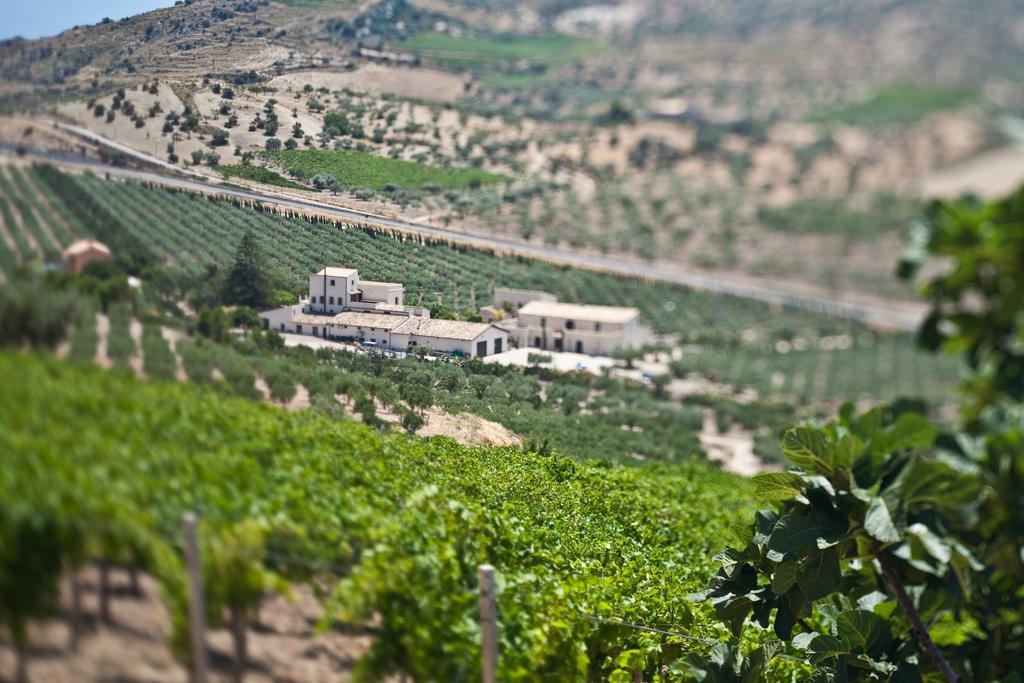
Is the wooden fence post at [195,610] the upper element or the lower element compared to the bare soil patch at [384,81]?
lower

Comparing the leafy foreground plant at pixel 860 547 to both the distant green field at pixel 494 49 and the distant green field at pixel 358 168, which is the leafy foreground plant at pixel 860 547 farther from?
the distant green field at pixel 494 49

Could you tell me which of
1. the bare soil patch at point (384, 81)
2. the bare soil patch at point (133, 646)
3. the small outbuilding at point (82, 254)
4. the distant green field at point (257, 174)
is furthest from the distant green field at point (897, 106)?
the bare soil patch at point (133, 646)

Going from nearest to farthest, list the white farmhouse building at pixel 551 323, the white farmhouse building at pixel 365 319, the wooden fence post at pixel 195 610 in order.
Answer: the wooden fence post at pixel 195 610 → the white farmhouse building at pixel 365 319 → the white farmhouse building at pixel 551 323

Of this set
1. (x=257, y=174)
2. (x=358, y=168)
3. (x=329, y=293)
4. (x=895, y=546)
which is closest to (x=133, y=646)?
(x=895, y=546)

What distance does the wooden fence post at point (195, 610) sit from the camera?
2.02m

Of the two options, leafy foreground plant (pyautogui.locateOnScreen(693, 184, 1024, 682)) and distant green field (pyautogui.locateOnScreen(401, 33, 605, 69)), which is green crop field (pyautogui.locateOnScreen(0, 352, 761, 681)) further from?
distant green field (pyautogui.locateOnScreen(401, 33, 605, 69))

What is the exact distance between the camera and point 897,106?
3606cm

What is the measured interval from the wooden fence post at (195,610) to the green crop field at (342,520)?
0.03 meters

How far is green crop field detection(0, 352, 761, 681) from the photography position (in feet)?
6.66

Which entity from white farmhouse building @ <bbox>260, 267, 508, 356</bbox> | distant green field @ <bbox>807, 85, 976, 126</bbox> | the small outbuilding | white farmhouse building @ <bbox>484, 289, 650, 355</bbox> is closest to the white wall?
white farmhouse building @ <bbox>260, 267, 508, 356</bbox>

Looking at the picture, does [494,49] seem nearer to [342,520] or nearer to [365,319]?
[365,319]

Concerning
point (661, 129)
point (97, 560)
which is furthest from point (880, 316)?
point (97, 560)

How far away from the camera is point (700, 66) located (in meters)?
45.2

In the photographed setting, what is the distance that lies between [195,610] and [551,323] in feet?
12.7
